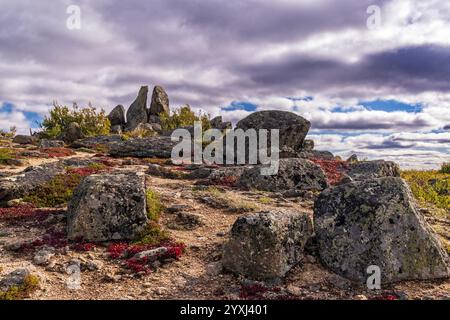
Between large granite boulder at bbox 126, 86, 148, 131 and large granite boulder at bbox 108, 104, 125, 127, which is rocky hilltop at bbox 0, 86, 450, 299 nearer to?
large granite boulder at bbox 126, 86, 148, 131

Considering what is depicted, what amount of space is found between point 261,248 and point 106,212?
19.5 feet

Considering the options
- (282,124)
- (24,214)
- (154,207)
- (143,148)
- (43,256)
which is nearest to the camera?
(43,256)

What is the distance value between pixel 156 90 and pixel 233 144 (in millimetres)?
57410

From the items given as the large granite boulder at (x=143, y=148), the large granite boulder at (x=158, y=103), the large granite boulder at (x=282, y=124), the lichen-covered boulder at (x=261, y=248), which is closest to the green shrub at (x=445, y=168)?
the large granite boulder at (x=282, y=124)

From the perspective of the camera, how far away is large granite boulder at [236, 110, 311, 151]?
123 feet

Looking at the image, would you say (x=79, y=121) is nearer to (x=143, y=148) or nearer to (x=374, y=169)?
(x=143, y=148)

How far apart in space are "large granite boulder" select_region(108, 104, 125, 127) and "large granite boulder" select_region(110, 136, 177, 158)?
47.1 m

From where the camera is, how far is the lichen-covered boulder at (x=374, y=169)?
31.0 m

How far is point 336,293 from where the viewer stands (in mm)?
11445

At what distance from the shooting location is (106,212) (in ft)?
48.8

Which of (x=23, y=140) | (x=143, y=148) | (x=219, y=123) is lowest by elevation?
(x=143, y=148)

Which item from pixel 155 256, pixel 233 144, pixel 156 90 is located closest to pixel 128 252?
pixel 155 256

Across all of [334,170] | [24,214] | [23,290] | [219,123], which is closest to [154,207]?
[24,214]

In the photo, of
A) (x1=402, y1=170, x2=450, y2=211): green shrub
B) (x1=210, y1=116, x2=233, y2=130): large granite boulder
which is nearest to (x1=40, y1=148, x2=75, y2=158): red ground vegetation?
(x1=402, y1=170, x2=450, y2=211): green shrub
